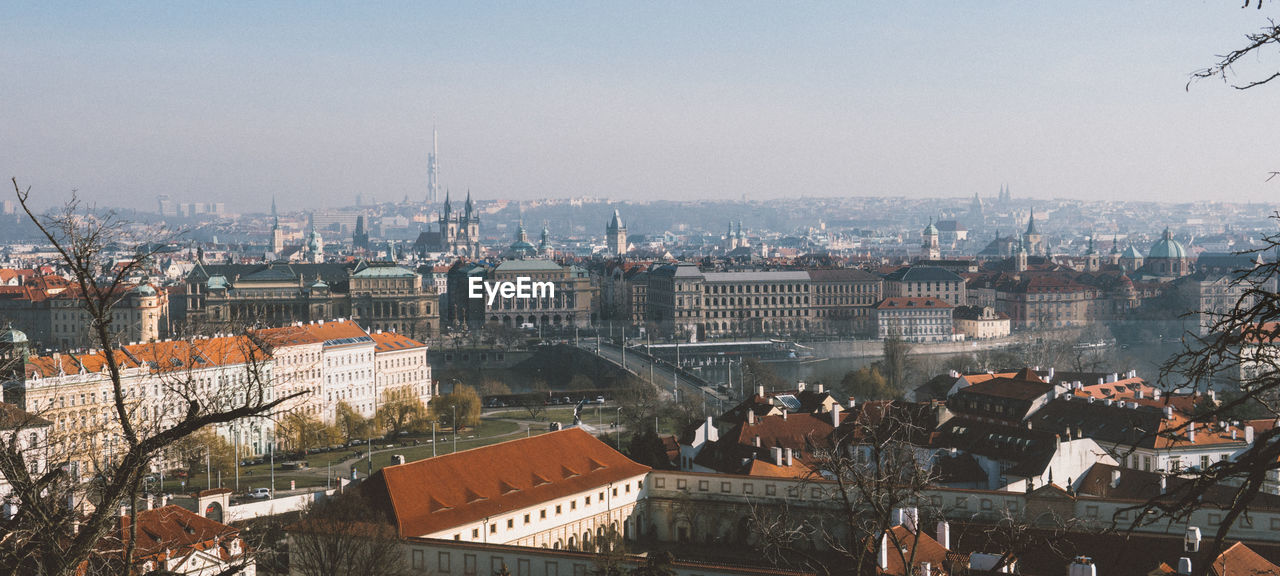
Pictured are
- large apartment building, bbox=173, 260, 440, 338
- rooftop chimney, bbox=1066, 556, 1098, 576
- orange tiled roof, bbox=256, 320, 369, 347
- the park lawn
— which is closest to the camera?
rooftop chimney, bbox=1066, 556, 1098, 576

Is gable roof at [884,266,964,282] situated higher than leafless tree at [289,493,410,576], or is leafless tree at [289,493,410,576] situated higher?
leafless tree at [289,493,410,576]

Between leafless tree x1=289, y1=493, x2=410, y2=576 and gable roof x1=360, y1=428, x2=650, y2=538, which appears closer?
leafless tree x1=289, y1=493, x2=410, y2=576

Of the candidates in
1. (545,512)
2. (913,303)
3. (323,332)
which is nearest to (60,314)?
(323,332)

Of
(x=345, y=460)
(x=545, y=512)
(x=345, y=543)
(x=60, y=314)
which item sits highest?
(x=345, y=543)

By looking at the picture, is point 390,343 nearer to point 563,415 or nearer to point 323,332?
point 323,332

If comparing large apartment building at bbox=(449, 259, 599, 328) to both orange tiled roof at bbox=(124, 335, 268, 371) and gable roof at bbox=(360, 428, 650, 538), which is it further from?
gable roof at bbox=(360, 428, 650, 538)

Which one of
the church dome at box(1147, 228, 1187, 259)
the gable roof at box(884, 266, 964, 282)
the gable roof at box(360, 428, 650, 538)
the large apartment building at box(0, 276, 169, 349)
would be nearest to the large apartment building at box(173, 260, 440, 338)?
the large apartment building at box(0, 276, 169, 349)

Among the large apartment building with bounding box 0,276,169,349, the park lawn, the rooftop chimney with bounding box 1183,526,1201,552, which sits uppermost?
the rooftop chimney with bounding box 1183,526,1201,552

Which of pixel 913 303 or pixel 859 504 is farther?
pixel 913 303

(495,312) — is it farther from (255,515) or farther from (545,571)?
(545,571)
